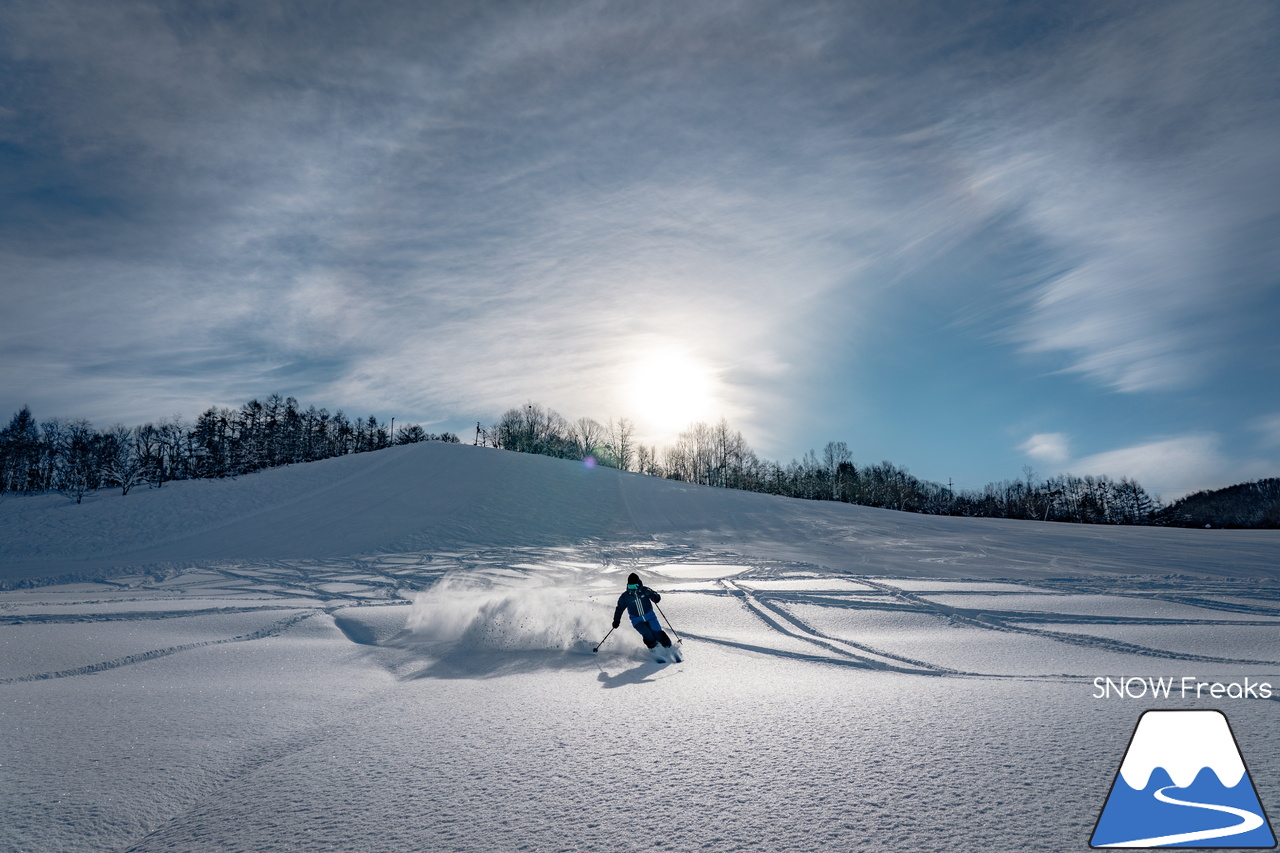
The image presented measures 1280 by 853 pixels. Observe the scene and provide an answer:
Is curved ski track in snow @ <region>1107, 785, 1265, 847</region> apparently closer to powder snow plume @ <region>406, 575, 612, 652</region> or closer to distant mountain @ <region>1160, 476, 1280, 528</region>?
powder snow plume @ <region>406, 575, 612, 652</region>

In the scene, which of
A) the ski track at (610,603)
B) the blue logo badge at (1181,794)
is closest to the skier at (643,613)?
the ski track at (610,603)

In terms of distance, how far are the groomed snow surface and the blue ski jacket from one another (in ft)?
2.06

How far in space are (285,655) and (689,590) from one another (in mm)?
8975

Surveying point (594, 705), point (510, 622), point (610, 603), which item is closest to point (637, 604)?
point (510, 622)

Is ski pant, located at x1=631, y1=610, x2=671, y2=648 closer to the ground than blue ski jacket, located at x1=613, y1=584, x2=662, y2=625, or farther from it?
closer to the ground

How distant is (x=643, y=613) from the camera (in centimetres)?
838

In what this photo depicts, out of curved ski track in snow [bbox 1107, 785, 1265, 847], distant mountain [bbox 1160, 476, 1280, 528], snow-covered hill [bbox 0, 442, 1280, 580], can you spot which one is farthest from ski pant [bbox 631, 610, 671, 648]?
distant mountain [bbox 1160, 476, 1280, 528]

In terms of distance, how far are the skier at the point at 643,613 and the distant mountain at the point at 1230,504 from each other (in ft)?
393

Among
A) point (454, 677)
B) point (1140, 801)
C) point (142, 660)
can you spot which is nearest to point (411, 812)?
point (454, 677)

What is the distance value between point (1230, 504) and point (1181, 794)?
143m

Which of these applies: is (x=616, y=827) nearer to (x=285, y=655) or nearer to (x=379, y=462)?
(x=285, y=655)

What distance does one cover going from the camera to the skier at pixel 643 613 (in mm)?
8219

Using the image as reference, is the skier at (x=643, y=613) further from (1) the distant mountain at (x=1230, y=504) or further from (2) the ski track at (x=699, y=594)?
(1) the distant mountain at (x=1230, y=504)

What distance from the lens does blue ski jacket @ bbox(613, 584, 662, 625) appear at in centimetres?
834
